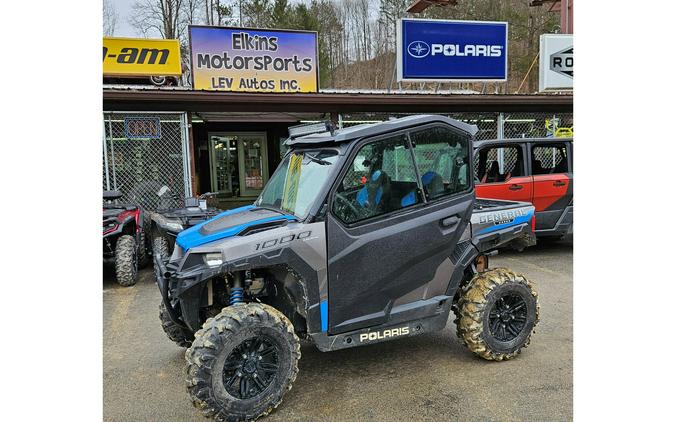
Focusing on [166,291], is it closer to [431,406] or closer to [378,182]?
[378,182]

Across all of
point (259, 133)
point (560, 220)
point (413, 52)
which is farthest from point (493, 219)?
point (259, 133)

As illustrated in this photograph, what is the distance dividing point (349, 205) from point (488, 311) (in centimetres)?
159

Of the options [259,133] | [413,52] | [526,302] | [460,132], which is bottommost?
[526,302]

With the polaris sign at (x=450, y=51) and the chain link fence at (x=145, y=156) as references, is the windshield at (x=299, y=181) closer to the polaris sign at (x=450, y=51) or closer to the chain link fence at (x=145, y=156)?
the chain link fence at (x=145, y=156)

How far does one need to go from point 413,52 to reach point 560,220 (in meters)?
6.24

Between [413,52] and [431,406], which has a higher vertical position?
[413,52]

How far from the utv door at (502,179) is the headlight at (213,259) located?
5886mm

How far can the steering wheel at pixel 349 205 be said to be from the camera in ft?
11.3

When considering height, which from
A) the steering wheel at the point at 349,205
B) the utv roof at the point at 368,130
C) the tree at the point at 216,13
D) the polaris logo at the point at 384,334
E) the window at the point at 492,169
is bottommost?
the polaris logo at the point at 384,334

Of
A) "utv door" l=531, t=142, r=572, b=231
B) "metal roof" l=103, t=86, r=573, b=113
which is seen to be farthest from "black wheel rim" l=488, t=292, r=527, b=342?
"metal roof" l=103, t=86, r=573, b=113

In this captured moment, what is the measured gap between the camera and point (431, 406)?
132 inches

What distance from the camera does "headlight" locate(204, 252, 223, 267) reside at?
10.5 ft

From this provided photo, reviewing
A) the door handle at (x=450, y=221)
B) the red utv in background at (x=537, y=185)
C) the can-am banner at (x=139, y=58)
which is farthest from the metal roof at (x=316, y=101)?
the door handle at (x=450, y=221)

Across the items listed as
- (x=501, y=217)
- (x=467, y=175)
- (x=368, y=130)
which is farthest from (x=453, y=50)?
(x=368, y=130)
